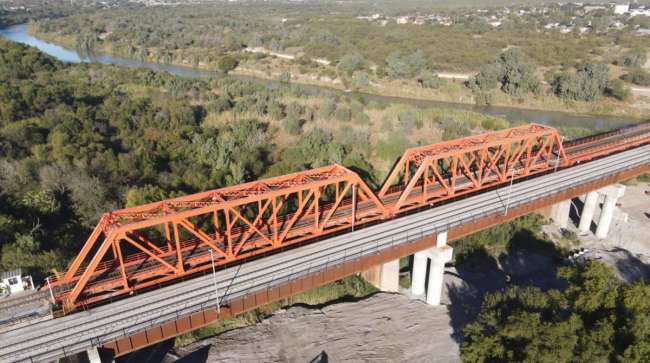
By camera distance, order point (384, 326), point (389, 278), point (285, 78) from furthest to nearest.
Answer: point (285, 78), point (389, 278), point (384, 326)

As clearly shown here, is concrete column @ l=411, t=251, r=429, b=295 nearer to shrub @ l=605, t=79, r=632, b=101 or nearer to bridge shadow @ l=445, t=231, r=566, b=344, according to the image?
bridge shadow @ l=445, t=231, r=566, b=344

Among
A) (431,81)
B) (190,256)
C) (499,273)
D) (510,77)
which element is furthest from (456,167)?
(431,81)

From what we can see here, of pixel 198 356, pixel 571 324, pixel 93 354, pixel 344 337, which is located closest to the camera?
pixel 93 354

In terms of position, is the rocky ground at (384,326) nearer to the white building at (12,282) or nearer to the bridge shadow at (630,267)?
the bridge shadow at (630,267)

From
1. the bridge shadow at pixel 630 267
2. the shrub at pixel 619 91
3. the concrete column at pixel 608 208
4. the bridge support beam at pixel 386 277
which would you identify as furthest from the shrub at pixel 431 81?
the bridge support beam at pixel 386 277

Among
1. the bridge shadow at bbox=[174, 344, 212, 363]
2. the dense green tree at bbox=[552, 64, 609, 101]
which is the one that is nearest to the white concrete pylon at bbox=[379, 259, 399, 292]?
the bridge shadow at bbox=[174, 344, 212, 363]

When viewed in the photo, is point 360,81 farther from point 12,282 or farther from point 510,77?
point 12,282

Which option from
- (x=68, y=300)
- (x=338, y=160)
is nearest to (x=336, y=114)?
(x=338, y=160)

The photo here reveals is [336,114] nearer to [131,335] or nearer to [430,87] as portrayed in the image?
[430,87]
